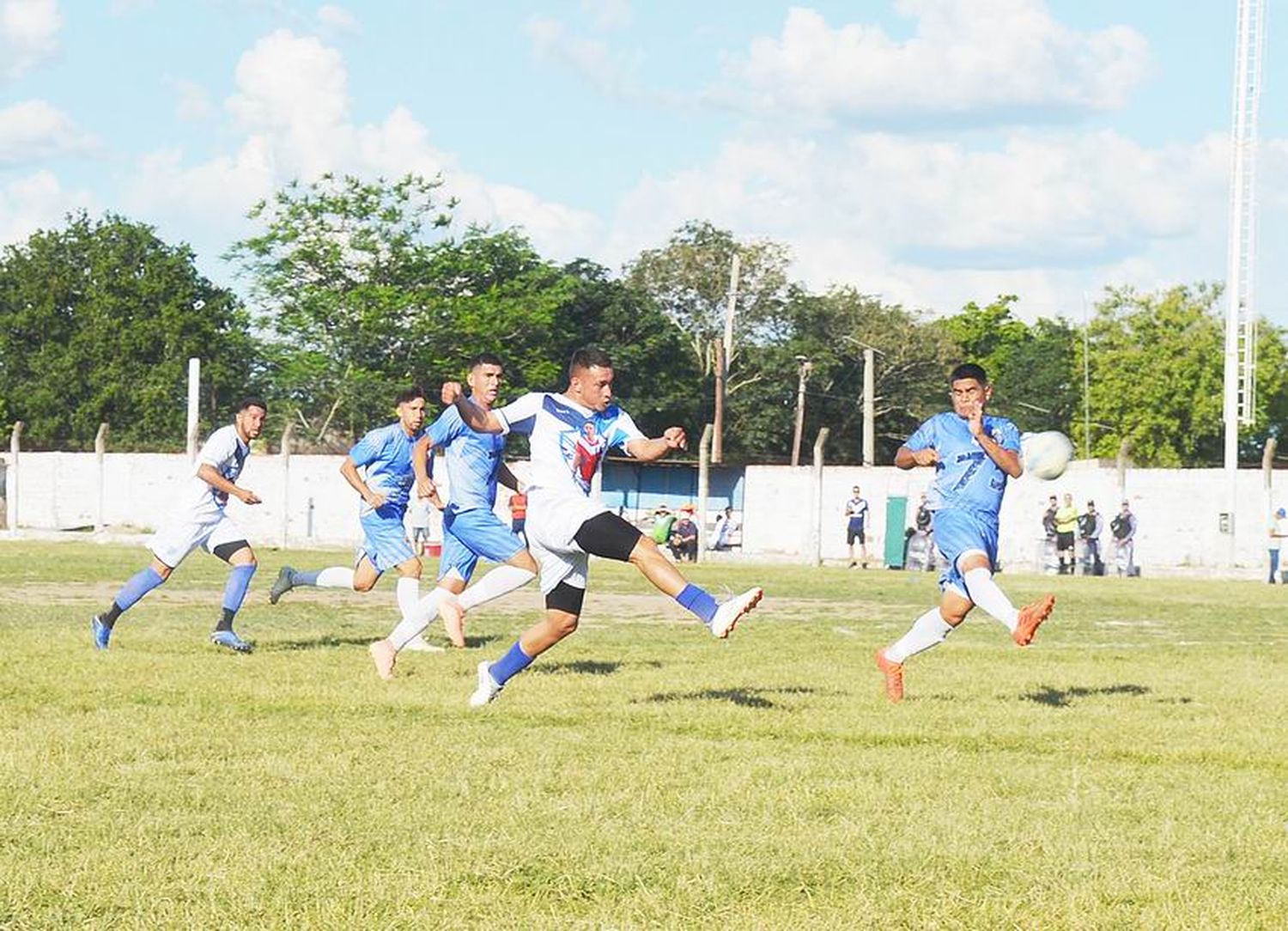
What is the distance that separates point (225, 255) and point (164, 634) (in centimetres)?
5243

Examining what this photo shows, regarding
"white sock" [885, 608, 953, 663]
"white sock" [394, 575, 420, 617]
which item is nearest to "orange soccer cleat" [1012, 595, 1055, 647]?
"white sock" [885, 608, 953, 663]

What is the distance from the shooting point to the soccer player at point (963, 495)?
1113 cm

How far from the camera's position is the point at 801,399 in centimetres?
7119

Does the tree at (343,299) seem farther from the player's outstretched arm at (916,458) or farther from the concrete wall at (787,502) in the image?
the player's outstretched arm at (916,458)

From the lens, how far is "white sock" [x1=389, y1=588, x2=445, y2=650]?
463 inches

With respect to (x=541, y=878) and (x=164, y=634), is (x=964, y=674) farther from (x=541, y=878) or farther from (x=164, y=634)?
(x=541, y=878)

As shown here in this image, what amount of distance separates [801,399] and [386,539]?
189 feet

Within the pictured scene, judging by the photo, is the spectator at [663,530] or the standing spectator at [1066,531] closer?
the standing spectator at [1066,531]

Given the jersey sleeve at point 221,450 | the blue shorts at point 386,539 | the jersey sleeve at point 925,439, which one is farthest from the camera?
the blue shorts at point 386,539

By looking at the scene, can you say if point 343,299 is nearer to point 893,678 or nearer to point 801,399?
point 801,399

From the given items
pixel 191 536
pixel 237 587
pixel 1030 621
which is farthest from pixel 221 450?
pixel 1030 621

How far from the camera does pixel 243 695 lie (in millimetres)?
10414

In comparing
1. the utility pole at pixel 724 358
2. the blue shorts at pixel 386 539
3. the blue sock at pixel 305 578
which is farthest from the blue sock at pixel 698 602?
the utility pole at pixel 724 358

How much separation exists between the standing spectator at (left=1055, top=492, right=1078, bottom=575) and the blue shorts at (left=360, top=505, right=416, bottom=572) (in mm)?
24288
